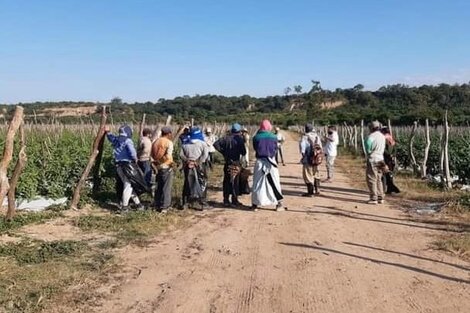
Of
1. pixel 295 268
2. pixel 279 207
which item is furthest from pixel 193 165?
pixel 295 268

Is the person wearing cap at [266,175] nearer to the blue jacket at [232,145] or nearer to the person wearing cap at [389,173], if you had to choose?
the blue jacket at [232,145]

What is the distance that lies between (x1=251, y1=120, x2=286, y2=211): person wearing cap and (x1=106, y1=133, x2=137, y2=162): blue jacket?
237cm

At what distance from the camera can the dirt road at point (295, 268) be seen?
524 centimetres

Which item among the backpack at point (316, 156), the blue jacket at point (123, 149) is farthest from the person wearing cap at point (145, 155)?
the backpack at point (316, 156)

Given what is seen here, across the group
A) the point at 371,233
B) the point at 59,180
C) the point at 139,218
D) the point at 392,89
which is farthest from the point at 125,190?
the point at 392,89

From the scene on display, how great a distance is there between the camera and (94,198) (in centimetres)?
1126

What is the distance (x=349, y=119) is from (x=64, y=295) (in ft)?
201

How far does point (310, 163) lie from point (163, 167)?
3.57m

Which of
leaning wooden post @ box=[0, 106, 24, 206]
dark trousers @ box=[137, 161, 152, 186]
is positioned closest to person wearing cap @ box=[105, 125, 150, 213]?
dark trousers @ box=[137, 161, 152, 186]

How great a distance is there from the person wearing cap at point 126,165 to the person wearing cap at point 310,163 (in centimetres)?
380

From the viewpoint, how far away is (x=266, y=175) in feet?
33.7

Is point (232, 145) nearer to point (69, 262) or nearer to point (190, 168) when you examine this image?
point (190, 168)

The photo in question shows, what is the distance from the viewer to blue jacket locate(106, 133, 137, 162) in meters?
10.1

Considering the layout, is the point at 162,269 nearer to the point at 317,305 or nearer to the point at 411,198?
the point at 317,305
